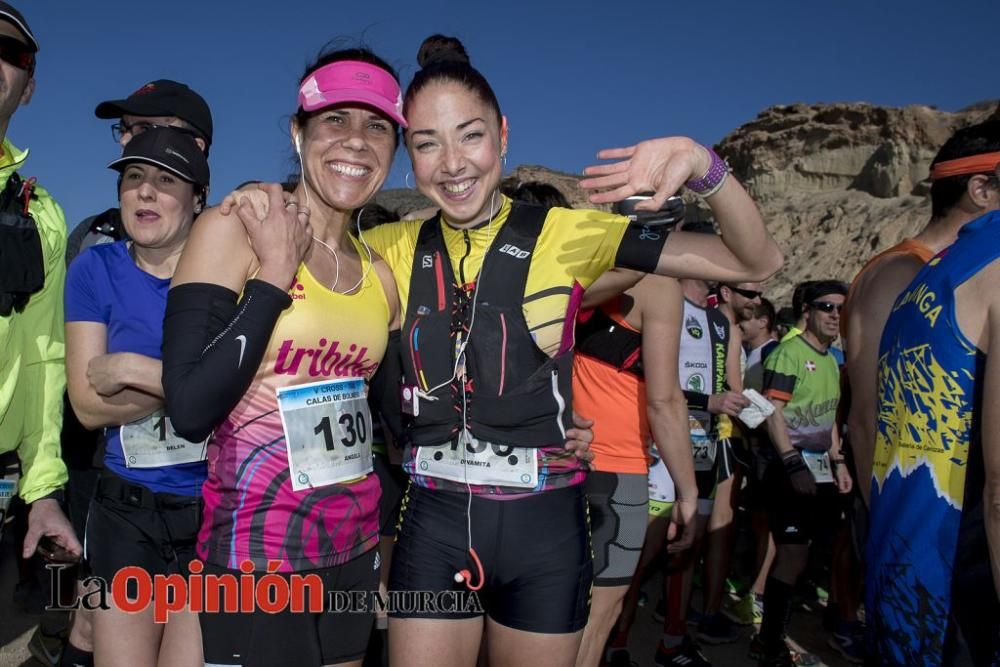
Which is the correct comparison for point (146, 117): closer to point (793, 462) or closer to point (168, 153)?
point (168, 153)

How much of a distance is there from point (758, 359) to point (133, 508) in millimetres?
6140

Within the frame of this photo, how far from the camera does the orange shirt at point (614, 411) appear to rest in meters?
3.51

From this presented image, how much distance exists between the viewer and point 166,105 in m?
3.68

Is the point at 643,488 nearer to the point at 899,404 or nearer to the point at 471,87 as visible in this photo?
the point at 899,404

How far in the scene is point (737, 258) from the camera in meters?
2.31

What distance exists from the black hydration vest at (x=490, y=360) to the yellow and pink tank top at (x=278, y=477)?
321 mm

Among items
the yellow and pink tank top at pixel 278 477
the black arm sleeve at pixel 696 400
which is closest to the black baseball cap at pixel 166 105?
the yellow and pink tank top at pixel 278 477

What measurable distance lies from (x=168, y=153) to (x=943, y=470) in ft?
9.52

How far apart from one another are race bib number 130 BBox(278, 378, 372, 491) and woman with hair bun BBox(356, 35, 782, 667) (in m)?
0.24

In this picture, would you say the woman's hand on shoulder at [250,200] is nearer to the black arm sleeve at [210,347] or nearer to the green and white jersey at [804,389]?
the black arm sleeve at [210,347]

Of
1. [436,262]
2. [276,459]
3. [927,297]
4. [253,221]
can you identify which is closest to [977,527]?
[927,297]

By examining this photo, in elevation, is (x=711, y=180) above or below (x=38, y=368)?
above

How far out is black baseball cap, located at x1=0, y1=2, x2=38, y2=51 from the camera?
2.40 meters

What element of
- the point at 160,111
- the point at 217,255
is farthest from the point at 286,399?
the point at 160,111
